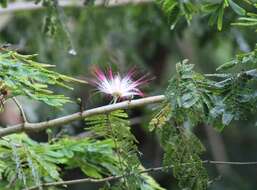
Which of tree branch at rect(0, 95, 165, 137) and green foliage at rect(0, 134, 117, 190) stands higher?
tree branch at rect(0, 95, 165, 137)

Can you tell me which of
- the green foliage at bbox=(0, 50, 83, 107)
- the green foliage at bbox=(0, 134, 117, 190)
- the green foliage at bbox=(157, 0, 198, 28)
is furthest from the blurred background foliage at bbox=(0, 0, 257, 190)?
the green foliage at bbox=(0, 50, 83, 107)

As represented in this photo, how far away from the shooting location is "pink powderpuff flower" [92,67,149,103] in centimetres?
147

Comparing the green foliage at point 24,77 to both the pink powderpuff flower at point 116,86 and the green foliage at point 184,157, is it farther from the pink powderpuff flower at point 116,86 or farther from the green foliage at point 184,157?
the green foliage at point 184,157

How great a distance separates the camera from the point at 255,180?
4457 mm

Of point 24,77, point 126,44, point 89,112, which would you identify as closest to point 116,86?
point 89,112

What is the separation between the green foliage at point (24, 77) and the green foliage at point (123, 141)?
10 cm

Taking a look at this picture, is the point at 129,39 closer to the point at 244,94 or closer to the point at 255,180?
the point at 255,180

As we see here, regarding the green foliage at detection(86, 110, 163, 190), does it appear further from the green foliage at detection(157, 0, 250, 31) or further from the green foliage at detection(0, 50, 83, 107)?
the green foliage at detection(157, 0, 250, 31)

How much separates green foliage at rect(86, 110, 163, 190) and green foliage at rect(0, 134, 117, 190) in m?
0.17

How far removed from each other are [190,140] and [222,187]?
2.81 metres

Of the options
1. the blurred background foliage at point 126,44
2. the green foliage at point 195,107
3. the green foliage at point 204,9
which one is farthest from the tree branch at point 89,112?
the blurred background foliage at point 126,44

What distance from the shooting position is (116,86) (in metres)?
1.48

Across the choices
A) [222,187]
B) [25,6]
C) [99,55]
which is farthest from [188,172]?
[222,187]

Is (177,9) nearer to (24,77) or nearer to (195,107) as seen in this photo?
(195,107)
